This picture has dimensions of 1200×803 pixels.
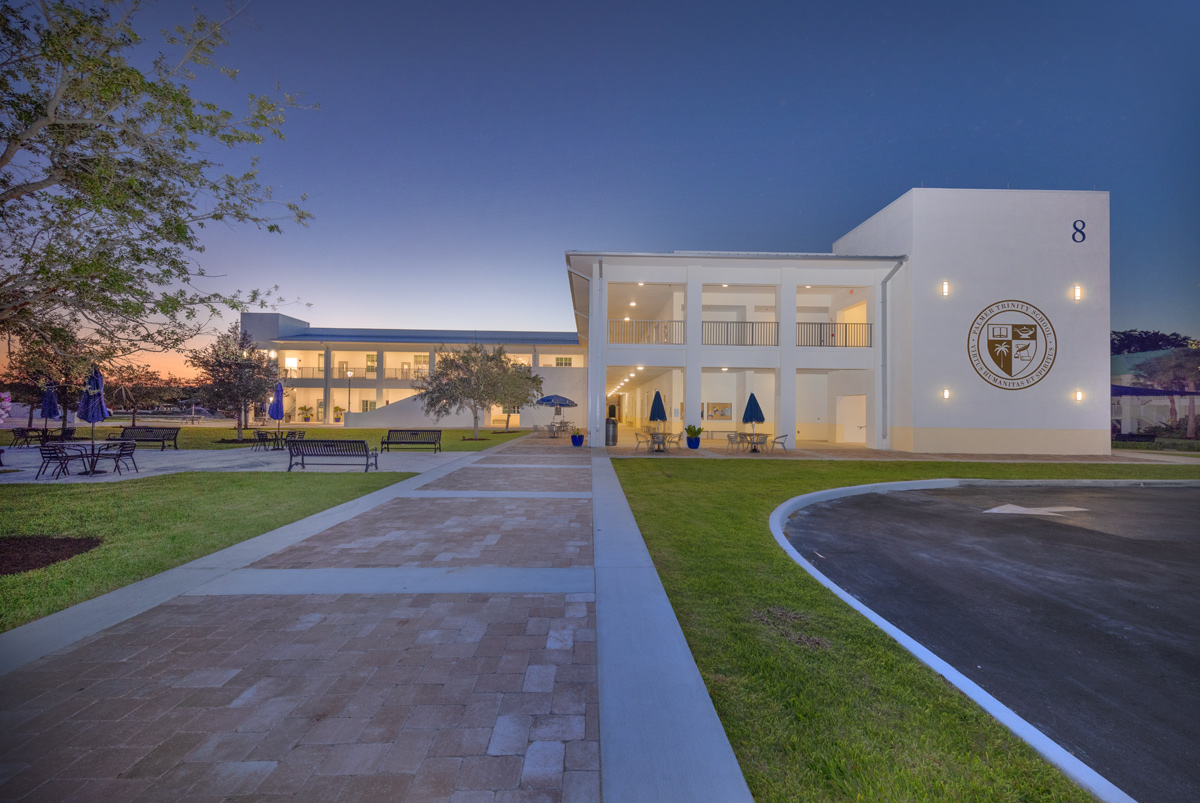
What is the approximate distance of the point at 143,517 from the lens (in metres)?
7.39

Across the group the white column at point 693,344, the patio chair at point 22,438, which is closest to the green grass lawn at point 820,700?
the white column at point 693,344

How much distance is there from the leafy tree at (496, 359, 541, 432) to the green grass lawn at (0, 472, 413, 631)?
14.2 metres

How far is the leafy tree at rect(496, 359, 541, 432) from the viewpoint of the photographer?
26500 millimetres

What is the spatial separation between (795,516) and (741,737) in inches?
250

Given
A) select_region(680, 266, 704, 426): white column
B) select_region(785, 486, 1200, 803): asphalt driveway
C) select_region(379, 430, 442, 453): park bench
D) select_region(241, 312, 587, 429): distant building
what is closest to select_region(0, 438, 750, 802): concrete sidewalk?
select_region(785, 486, 1200, 803): asphalt driveway

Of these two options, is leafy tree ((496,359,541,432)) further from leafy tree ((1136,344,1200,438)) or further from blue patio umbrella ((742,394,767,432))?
leafy tree ((1136,344,1200,438))

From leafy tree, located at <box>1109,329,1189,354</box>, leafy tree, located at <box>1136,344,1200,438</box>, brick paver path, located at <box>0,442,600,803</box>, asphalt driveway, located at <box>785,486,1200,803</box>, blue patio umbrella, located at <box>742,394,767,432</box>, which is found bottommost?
asphalt driveway, located at <box>785,486,1200,803</box>

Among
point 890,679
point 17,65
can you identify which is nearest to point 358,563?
point 890,679

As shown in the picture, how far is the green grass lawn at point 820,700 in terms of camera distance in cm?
222

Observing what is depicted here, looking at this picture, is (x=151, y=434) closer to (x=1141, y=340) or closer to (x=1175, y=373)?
(x=1175, y=373)

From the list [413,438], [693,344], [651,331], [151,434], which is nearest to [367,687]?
[413,438]

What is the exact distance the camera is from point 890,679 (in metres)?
3.11

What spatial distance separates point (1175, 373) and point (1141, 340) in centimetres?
2258

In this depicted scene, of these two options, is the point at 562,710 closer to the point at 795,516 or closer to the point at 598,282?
the point at 795,516
